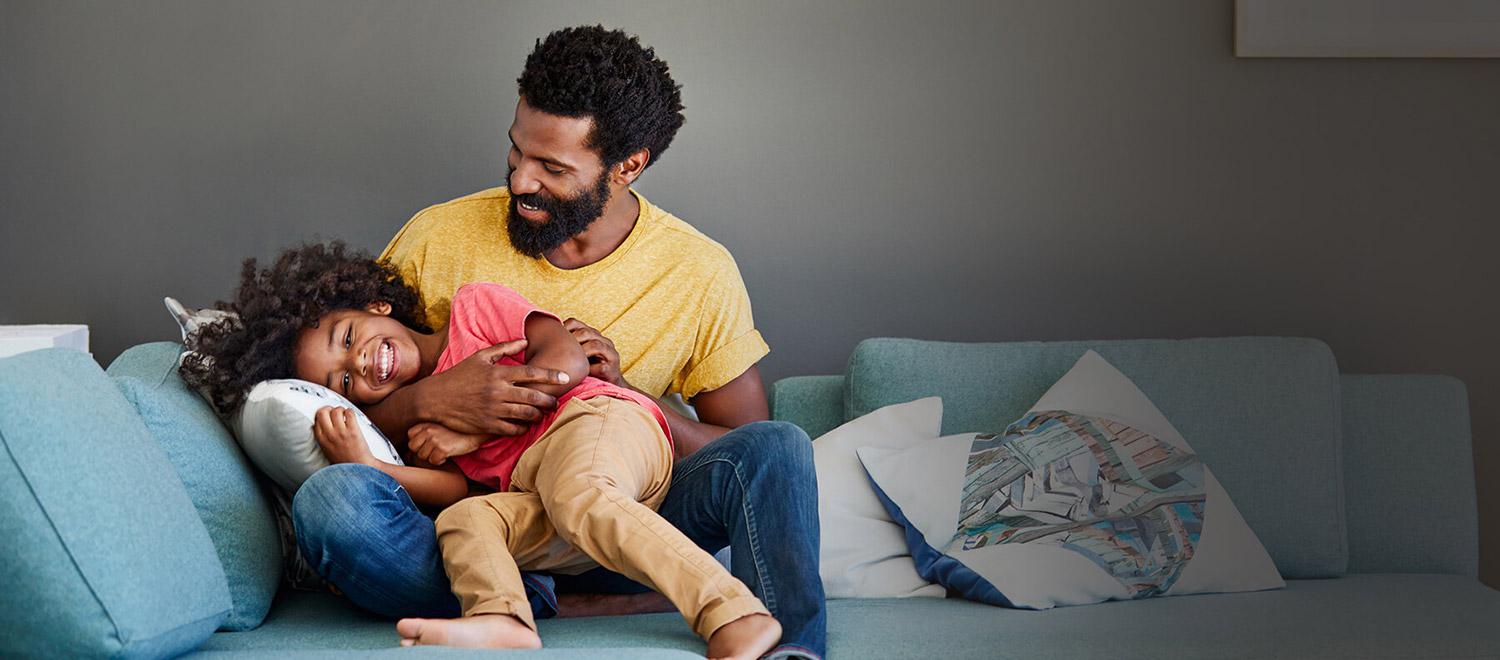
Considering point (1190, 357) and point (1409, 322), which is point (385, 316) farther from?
point (1409, 322)

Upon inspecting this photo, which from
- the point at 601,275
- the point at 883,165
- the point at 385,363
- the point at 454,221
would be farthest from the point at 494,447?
the point at 883,165

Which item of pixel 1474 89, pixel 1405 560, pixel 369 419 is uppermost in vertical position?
pixel 1474 89

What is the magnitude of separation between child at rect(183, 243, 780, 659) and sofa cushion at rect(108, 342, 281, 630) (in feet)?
0.37

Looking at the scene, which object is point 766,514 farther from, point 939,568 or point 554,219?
point 554,219

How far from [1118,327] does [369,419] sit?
1630mm

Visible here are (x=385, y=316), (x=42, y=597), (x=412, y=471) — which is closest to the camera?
(x=42, y=597)

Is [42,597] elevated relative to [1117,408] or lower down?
elevated

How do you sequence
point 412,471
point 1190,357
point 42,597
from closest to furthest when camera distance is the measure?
point 42,597 → point 412,471 → point 1190,357

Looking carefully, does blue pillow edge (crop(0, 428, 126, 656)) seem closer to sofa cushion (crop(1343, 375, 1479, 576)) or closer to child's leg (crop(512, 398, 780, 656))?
child's leg (crop(512, 398, 780, 656))

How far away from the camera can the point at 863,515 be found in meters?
2.12

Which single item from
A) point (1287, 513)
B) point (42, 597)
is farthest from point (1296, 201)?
point (42, 597)

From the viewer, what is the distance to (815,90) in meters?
2.75

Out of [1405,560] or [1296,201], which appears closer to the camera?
[1405,560]

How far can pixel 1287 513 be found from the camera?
2.16 m
